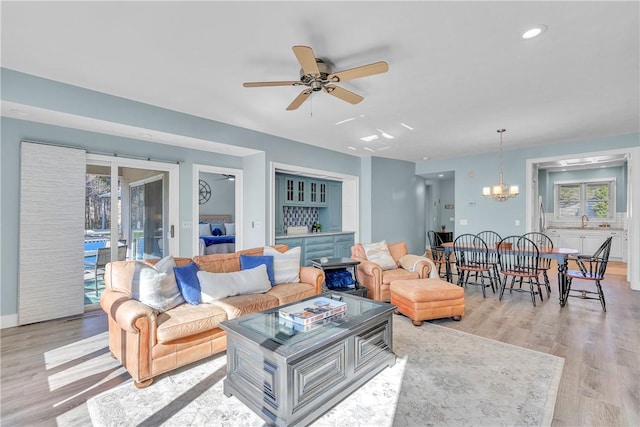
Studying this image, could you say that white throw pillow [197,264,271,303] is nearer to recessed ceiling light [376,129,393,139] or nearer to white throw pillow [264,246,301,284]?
white throw pillow [264,246,301,284]

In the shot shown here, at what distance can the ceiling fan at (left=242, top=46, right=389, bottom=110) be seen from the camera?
2236 mm

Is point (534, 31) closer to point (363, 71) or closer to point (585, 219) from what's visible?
point (363, 71)

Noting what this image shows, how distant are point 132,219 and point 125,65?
8.75 feet

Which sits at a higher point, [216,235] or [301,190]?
[301,190]

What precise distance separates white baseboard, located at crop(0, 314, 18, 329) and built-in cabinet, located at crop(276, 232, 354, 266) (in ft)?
11.5

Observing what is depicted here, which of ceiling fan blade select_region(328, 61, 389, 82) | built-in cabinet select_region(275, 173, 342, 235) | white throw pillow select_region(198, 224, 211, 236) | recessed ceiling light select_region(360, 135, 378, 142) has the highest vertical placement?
recessed ceiling light select_region(360, 135, 378, 142)

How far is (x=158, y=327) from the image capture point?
7.77ft

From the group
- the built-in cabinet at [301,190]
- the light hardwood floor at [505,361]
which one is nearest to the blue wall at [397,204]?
the built-in cabinet at [301,190]

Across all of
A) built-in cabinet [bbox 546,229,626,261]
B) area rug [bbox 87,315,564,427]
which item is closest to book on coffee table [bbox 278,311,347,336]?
area rug [bbox 87,315,564,427]

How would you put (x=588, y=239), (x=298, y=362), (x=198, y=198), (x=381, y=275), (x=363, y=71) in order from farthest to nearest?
(x=588, y=239) < (x=198, y=198) < (x=381, y=275) < (x=363, y=71) < (x=298, y=362)

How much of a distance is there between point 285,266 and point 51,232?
2849mm

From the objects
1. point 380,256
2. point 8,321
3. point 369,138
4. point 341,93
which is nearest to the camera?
point 341,93

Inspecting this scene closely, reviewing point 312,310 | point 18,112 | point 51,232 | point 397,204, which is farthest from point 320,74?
point 397,204

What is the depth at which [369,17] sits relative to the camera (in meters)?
2.16
